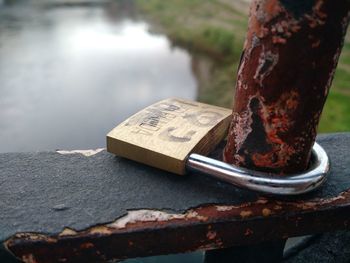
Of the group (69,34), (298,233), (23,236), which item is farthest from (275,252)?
(69,34)

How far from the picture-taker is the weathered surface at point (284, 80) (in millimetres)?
544

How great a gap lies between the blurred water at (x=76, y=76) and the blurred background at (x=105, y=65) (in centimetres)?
1

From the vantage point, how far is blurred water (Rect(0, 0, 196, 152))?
4.60m

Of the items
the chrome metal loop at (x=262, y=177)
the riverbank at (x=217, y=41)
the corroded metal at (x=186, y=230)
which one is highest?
the chrome metal loop at (x=262, y=177)

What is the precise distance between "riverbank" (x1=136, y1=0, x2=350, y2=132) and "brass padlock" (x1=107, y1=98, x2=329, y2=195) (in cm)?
345

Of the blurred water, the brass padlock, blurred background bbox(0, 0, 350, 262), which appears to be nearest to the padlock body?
the brass padlock

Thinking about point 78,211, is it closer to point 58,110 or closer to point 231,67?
point 58,110

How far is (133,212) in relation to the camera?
629mm

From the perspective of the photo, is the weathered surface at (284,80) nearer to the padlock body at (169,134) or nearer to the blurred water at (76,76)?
the padlock body at (169,134)

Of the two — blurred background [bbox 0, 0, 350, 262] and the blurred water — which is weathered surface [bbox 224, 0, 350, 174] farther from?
the blurred water

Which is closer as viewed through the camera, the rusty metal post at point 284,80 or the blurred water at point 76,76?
the rusty metal post at point 284,80

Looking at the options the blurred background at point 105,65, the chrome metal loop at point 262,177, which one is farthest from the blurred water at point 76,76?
the chrome metal loop at point 262,177

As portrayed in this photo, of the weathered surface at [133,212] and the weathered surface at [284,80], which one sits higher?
the weathered surface at [284,80]

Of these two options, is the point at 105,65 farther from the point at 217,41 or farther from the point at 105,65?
the point at 217,41
